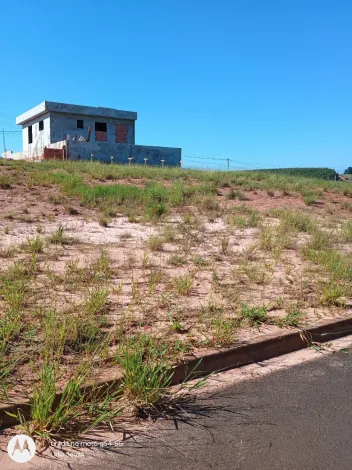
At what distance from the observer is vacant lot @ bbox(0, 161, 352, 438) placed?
3.32m

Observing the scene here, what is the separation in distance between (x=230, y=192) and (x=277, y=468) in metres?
11.9

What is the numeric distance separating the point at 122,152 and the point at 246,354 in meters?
27.2

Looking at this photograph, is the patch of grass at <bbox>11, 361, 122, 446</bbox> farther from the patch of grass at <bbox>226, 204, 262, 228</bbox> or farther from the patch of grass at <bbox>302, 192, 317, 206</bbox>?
the patch of grass at <bbox>302, 192, 317, 206</bbox>

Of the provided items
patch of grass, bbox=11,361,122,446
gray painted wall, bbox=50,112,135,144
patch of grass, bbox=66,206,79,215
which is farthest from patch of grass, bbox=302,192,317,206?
gray painted wall, bbox=50,112,135,144

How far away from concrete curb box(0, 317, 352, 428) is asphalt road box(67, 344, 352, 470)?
0.31 meters

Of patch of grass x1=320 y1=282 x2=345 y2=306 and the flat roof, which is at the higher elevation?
the flat roof

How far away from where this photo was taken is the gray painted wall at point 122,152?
89.8 ft

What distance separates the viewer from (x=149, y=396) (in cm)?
284

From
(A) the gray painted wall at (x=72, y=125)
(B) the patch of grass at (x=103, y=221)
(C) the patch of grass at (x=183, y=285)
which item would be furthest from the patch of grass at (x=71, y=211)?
(A) the gray painted wall at (x=72, y=125)

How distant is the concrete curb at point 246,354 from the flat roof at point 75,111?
31.2 metres

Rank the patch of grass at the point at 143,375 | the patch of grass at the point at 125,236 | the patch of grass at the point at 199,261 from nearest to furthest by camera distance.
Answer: the patch of grass at the point at 143,375 < the patch of grass at the point at 199,261 < the patch of grass at the point at 125,236

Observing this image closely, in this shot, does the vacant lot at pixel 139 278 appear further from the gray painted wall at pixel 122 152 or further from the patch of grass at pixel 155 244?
the gray painted wall at pixel 122 152

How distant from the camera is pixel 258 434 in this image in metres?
2.64

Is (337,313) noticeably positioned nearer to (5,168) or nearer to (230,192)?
(230,192)
